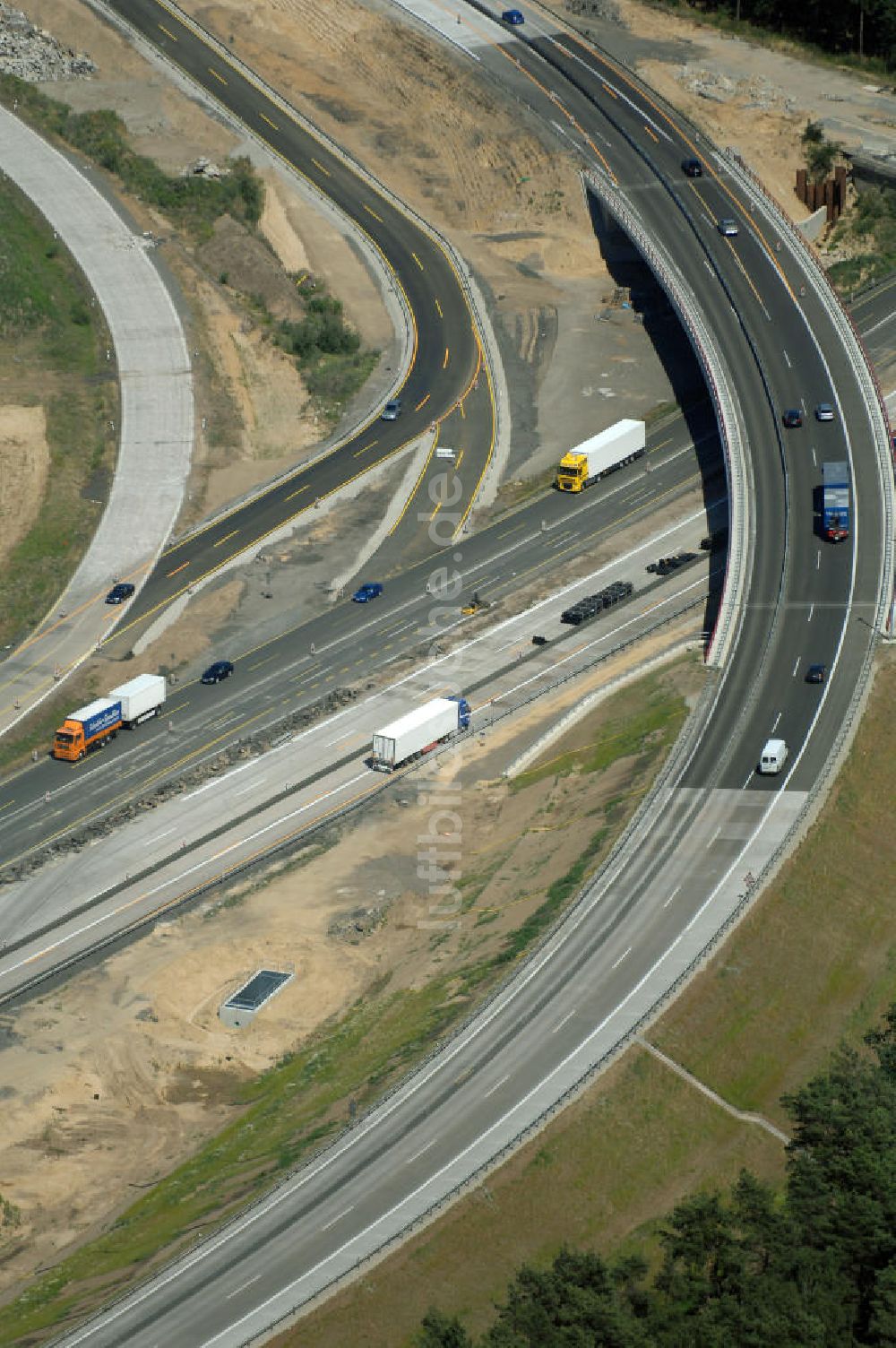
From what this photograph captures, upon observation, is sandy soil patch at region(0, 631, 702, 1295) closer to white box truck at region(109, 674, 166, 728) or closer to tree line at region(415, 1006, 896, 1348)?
white box truck at region(109, 674, 166, 728)

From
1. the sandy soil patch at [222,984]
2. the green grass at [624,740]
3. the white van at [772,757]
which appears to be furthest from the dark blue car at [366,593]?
the white van at [772,757]

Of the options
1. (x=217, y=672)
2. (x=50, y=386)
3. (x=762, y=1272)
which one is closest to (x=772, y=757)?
(x=217, y=672)

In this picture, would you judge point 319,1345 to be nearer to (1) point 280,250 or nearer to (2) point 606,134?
(1) point 280,250

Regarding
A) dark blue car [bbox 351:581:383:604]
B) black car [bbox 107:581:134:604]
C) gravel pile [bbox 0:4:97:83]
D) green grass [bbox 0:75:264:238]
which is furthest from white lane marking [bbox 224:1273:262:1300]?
gravel pile [bbox 0:4:97:83]

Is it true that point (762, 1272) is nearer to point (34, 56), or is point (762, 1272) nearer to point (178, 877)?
point (178, 877)

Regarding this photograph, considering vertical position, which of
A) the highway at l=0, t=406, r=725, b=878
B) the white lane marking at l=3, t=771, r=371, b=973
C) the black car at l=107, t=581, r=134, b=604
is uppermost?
the black car at l=107, t=581, r=134, b=604
